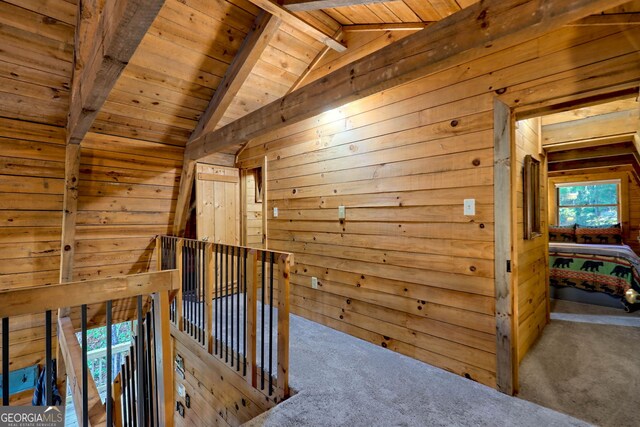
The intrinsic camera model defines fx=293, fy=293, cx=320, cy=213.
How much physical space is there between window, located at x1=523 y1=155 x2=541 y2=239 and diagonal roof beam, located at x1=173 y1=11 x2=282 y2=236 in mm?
2460

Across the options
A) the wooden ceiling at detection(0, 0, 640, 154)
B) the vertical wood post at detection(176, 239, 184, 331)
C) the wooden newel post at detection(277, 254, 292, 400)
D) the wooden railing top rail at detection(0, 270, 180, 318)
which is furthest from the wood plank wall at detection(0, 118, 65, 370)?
the wooden newel post at detection(277, 254, 292, 400)

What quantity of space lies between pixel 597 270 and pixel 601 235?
197cm

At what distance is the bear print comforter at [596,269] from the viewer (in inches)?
139

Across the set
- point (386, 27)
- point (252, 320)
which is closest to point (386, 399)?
point (252, 320)

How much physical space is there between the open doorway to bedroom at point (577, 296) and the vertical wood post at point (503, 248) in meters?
0.10

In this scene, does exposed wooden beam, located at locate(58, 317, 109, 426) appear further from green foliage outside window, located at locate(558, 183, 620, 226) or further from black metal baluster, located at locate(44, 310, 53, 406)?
green foliage outside window, located at locate(558, 183, 620, 226)

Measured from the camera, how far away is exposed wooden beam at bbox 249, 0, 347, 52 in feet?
7.60

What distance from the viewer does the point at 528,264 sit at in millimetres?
2473

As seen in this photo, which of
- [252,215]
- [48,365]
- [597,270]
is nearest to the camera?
[48,365]

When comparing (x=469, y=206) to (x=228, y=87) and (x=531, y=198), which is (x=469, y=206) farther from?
(x=228, y=87)

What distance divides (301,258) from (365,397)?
5.77 ft

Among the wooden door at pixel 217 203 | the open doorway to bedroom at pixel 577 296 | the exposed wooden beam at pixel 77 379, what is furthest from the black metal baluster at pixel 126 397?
the open doorway to bedroom at pixel 577 296

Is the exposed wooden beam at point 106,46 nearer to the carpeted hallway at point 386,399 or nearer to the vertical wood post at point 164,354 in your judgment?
the vertical wood post at point 164,354

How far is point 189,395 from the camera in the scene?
10.1ft
